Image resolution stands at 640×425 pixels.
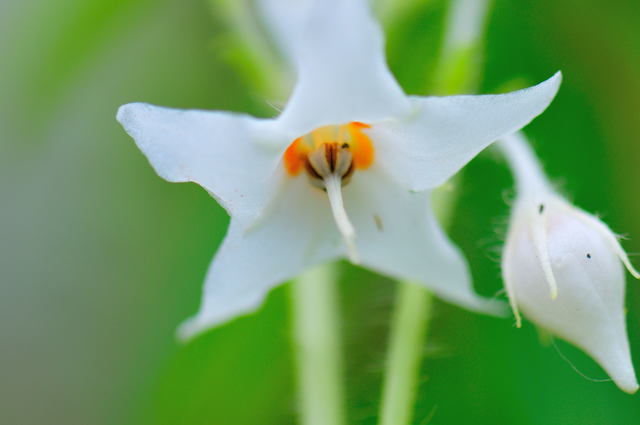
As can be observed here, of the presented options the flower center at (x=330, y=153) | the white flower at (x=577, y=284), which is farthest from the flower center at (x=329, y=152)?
the white flower at (x=577, y=284)

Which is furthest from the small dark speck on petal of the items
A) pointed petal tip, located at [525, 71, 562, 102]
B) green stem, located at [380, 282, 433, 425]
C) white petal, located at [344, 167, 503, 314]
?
pointed petal tip, located at [525, 71, 562, 102]

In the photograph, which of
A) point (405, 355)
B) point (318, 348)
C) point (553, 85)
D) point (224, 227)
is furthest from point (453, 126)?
point (224, 227)

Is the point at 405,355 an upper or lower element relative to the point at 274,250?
lower

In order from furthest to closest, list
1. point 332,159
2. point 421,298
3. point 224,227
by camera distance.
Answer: point 224,227
point 421,298
point 332,159

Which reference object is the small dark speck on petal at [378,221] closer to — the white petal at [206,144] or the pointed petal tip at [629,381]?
the white petal at [206,144]

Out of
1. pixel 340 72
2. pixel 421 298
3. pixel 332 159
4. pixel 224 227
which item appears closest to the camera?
pixel 340 72

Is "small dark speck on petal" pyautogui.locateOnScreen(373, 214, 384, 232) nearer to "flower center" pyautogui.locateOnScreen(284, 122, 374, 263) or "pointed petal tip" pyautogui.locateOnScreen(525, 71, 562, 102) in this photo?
"flower center" pyautogui.locateOnScreen(284, 122, 374, 263)

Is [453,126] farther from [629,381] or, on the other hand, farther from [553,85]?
[629,381]

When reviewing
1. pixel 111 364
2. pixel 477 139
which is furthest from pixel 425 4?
pixel 111 364
